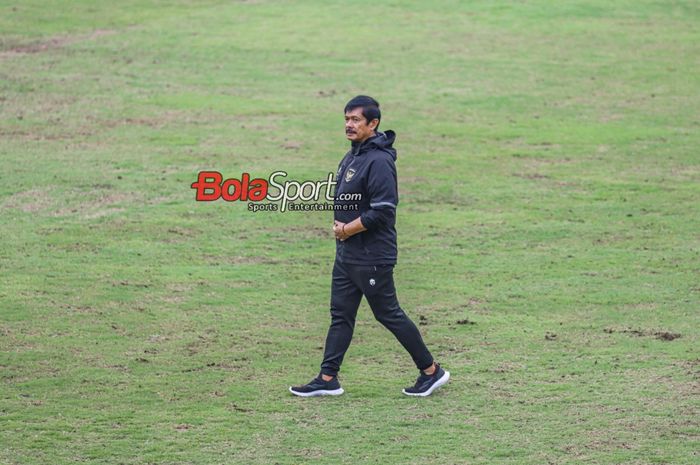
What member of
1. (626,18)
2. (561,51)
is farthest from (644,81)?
(626,18)

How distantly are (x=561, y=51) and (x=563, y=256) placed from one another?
594 inches

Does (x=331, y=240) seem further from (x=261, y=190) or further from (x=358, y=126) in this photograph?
(x=358, y=126)

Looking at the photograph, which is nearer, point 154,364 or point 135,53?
point 154,364

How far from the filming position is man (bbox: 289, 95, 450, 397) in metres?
10.2

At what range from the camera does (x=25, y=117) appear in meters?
23.1

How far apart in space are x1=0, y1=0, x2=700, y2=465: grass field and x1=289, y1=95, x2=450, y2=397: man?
0.99 feet

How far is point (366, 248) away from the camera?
10328 millimetres

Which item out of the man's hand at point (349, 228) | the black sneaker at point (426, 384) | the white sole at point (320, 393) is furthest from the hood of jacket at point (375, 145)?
the white sole at point (320, 393)

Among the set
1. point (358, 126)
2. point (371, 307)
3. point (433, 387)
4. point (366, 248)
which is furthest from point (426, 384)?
Answer: point (358, 126)

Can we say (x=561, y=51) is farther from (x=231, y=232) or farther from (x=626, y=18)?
(x=231, y=232)

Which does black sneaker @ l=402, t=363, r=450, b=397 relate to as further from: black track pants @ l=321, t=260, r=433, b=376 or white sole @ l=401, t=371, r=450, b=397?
black track pants @ l=321, t=260, r=433, b=376

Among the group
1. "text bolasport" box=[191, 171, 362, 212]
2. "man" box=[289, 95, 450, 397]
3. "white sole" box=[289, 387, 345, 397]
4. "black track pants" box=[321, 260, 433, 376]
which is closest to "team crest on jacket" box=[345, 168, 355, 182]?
"man" box=[289, 95, 450, 397]

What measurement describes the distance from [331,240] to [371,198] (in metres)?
6.69

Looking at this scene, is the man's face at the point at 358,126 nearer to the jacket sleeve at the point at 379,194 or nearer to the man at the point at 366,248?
the man at the point at 366,248
